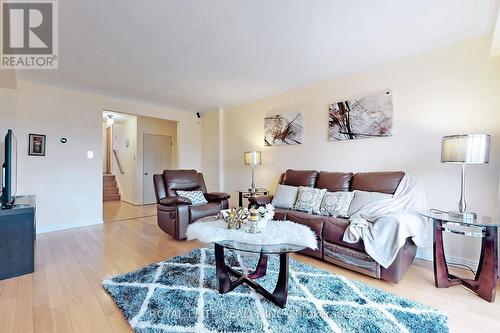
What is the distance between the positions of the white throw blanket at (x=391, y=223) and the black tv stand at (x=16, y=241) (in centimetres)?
313

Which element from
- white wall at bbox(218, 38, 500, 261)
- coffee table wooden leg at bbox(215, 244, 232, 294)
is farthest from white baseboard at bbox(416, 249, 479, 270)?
coffee table wooden leg at bbox(215, 244, 232, 294)

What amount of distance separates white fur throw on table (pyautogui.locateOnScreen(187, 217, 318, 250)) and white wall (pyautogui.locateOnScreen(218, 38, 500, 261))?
67.4 inches

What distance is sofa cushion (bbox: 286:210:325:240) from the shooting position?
8.28ft

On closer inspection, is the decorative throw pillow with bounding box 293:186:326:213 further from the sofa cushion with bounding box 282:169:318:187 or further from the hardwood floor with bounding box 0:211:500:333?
the hardwood floor with bounding box 0:211:500:333

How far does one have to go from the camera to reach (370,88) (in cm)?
310

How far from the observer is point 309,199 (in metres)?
3.05

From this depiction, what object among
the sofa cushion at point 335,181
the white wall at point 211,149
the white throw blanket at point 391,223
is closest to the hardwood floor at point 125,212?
the white wall at point 211,149

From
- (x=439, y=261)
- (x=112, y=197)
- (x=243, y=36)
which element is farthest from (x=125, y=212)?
(x=439, y=261)

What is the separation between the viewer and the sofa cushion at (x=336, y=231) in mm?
2297

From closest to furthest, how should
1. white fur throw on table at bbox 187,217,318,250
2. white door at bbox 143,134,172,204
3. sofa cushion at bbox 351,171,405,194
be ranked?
white fur throw on table at bbox 187,217,318,250 → sofa cushion at bbox 351,171,405,194 → white door at bbox 143,134,172,204

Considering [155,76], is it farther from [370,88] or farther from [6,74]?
[370,88]

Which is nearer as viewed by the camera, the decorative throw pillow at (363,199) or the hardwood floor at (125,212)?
the decorative throw pillow at (363,199)

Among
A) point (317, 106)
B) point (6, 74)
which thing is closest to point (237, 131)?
point (317, 106)

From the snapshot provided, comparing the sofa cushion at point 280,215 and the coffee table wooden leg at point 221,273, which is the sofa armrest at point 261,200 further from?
the coffee table wooden leg at point 221,273
